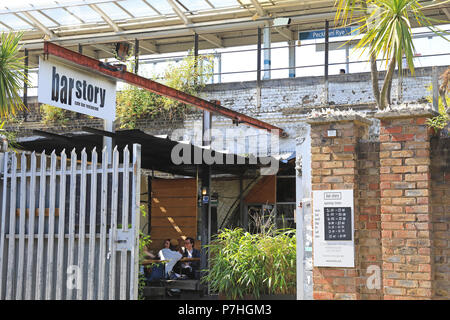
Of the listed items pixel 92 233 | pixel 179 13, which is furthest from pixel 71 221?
pixel 179 13

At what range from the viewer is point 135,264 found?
22.4 feet

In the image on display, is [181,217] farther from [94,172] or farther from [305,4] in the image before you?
[94,172]

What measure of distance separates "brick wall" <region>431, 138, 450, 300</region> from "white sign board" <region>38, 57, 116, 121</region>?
461 cm

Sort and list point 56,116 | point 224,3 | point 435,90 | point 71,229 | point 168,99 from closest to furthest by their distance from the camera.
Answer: point 71,229
point 435,90
point 224,3
point 168,99
point 56,116

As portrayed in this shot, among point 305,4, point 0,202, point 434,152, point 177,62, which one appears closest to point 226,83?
point 177,62

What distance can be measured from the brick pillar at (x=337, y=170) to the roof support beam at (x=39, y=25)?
14413mm

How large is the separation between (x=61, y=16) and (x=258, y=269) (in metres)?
12.4

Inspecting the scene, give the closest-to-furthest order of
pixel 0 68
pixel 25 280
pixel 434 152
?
pixel 434 152 → pixel 25 280 → pixel 0 68

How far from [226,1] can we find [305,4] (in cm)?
221

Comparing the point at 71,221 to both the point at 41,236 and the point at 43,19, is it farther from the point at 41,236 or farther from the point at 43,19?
the point at 43,19

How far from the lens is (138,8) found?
1802cm

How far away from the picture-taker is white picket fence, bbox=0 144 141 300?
22.5 feet

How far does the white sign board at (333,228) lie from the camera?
6141 mm

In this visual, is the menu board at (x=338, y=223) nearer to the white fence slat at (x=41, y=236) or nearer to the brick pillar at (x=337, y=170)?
the brick pillar at (x=337, y=170)
